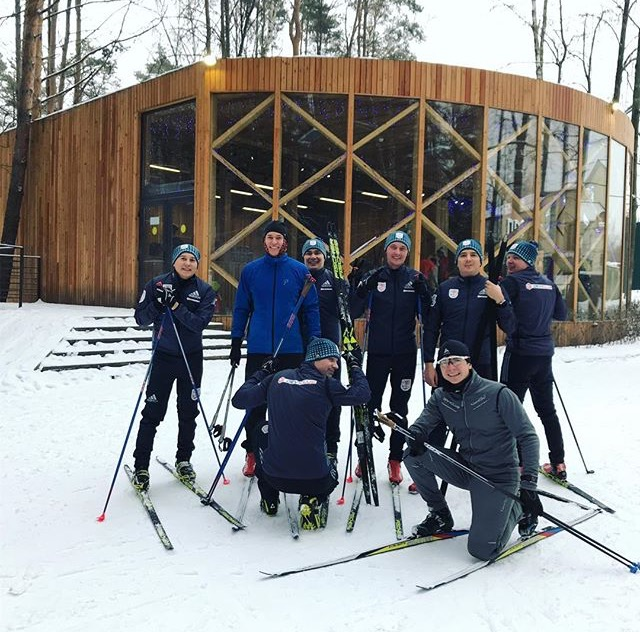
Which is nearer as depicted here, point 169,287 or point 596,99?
point 169,287

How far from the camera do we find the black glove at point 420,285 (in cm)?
431

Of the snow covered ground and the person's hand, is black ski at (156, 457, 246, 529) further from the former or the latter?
the person's hand

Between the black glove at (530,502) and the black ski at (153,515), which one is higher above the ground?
the black glove at (530,502)

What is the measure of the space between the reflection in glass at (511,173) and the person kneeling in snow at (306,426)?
853cm

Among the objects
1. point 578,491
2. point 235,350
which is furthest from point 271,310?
point 578,491

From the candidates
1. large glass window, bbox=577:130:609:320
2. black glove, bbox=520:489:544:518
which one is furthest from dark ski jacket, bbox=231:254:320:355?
large glass window, bbox=577:130:609:320

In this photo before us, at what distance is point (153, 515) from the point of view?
11.9 feet

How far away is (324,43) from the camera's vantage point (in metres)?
21.9

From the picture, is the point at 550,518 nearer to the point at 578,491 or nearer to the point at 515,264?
the point at 578,491

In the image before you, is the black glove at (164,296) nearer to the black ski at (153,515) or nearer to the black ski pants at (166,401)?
the black ski pants at (166,401)

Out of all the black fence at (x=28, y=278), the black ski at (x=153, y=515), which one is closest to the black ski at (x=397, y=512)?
the black ski at (x=153, y=515)

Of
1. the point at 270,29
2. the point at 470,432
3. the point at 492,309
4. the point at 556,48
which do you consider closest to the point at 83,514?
the point at 470,432

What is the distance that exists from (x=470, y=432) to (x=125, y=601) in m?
2.04

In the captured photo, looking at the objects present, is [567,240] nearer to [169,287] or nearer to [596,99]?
[596,99]
